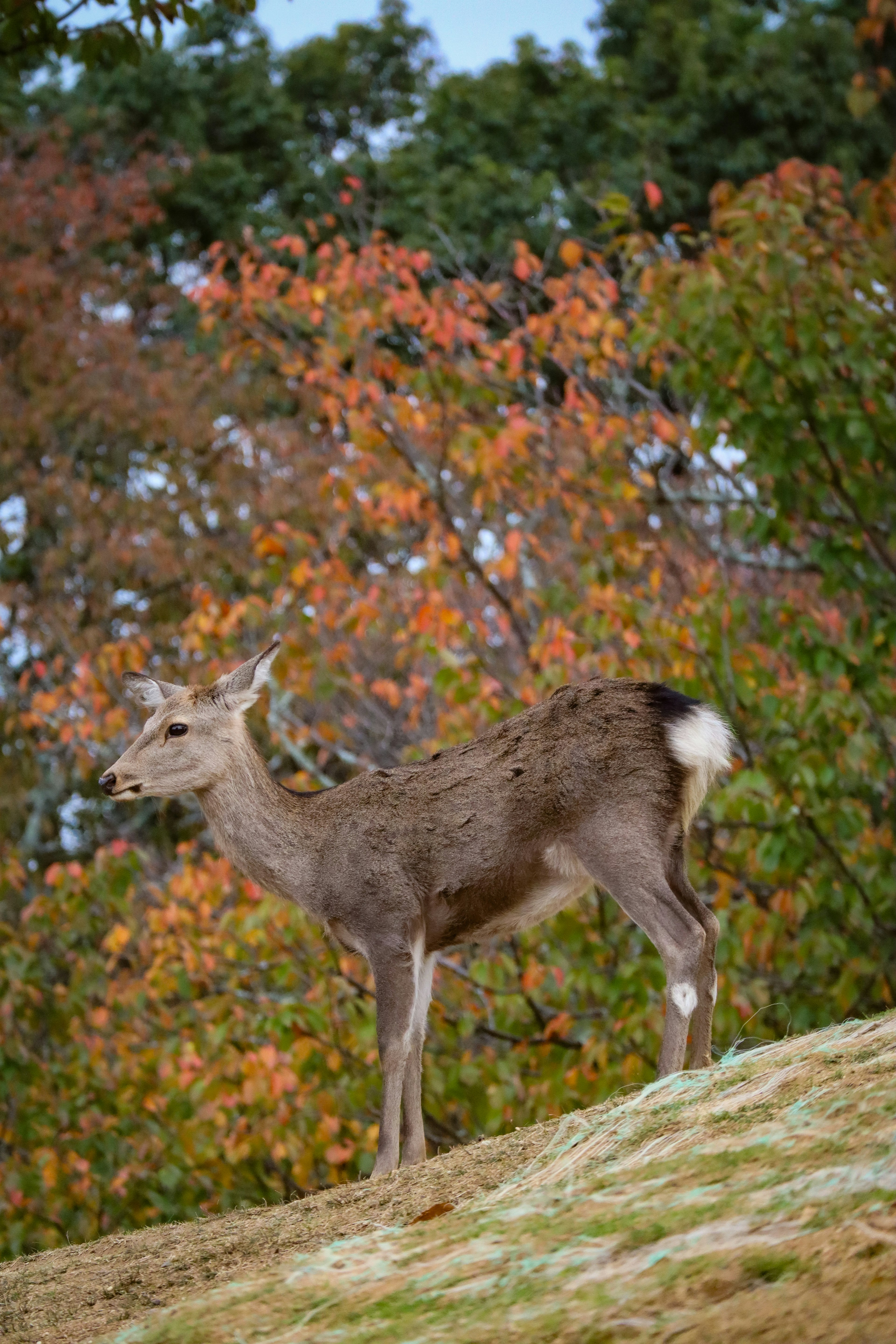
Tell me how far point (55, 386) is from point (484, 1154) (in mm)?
16052

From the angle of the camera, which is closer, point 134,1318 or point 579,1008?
point 134,1318

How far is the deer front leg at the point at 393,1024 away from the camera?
6.06 meters

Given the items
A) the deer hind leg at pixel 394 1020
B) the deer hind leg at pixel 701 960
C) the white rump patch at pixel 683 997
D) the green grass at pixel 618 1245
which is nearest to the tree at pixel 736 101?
the deer hind leg at pixel 701 960

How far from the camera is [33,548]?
19.2 meters

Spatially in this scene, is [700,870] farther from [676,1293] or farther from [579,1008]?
[676,1293]

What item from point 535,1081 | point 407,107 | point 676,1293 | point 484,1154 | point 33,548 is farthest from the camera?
point 407,107

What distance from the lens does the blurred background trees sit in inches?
340

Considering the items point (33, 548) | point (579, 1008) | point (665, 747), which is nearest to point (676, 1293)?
point (665, 747)

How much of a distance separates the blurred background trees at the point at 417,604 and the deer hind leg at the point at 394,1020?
1673 mm

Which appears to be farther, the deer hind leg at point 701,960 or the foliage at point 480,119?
the foliage at point 480,119

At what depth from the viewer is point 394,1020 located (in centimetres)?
618

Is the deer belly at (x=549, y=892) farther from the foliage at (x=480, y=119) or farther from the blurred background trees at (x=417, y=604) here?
the foliage at (x=480, y=119)

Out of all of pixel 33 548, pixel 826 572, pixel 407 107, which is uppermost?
pixel 407 107

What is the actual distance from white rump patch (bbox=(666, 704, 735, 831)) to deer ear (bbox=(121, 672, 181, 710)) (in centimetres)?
258
